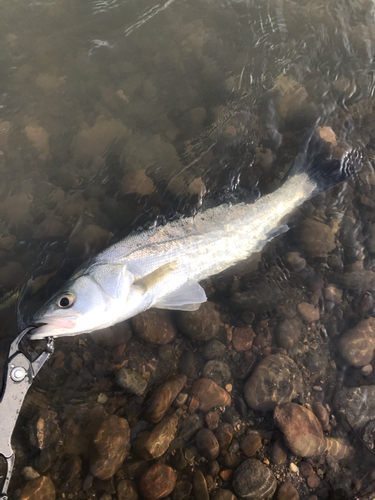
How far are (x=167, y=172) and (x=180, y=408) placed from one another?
9.77ft

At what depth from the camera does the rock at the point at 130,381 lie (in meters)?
3.43

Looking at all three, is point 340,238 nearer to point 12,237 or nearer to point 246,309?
point 246,309

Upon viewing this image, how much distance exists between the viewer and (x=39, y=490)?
2.84 m

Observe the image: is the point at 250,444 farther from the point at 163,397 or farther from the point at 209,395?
the point at 163,397

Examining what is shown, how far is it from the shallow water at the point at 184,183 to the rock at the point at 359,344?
4cm

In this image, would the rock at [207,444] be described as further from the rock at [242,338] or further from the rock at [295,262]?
the rock at [295,262]

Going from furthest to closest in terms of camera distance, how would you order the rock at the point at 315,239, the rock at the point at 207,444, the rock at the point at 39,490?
the rock at the point at 315,239 < the rock at the point at 207,444 < the rock at the point at 39,490

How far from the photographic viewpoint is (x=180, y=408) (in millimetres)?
3455

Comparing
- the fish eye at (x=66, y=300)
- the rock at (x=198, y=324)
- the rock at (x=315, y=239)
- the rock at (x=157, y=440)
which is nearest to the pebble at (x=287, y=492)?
the rock at (x=157, y=440)

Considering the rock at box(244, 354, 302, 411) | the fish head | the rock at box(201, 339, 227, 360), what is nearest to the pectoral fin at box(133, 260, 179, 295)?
the fish head

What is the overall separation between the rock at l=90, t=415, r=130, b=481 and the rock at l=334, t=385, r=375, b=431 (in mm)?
2404

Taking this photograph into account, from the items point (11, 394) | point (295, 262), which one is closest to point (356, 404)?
point (295, 262)

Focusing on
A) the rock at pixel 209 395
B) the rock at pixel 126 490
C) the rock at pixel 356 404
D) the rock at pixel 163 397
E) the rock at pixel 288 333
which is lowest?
the rock at pixel 356 404

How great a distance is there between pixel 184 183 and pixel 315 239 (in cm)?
193
